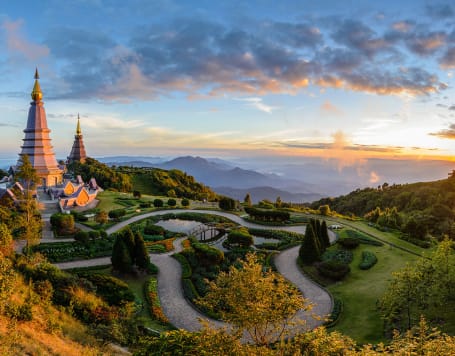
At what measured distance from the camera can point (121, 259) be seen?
23875 mm

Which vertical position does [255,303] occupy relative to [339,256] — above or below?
above

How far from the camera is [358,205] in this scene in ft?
263

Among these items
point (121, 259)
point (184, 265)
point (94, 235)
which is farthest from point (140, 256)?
point (94, 235)

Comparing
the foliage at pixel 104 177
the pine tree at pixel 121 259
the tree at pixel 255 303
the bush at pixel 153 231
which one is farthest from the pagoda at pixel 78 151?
the tree at pixel 255 303

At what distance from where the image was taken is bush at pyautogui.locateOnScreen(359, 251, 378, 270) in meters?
25.7

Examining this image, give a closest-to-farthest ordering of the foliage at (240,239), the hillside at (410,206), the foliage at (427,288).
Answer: the foliage at (427,288) < the foliage at (240,239) < the hillside at (410,206)

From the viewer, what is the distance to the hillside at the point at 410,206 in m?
37.6

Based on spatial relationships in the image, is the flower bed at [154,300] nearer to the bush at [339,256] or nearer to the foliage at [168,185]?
the bush at [339,256]

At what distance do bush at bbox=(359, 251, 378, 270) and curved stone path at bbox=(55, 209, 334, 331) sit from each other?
504 centimetres

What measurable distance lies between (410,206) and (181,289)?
5808cm

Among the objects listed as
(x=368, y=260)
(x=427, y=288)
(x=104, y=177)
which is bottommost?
(x=368, y=260)

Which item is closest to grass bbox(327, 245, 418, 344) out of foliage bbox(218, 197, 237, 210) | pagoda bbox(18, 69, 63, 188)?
foliage bbox(218, 197, 237, 210)

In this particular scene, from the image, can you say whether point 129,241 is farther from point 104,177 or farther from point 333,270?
point 104,177

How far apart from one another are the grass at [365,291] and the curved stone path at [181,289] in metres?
1.18
